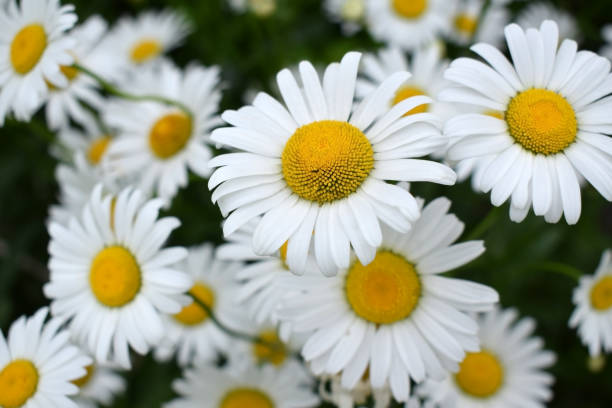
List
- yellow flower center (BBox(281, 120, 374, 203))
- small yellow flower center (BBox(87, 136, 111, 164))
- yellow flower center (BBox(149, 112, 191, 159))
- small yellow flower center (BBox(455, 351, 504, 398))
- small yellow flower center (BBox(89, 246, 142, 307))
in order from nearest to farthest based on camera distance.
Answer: yellow flower center (BBox(281, 120, 374, 203)) < small yellow flower center (BBox(89, 246, 142, 307)) < small yellow flower center (BBox(455, 351, 504, 398)) < yellow flower center (BBox(149, 112, 191, 159)) < small yellow flower center (BBox(87, 136, 111, 164))


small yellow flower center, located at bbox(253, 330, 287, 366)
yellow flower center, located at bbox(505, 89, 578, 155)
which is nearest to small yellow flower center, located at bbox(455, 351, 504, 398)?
small yellow flower center, located at bbox(253, 330, 287, 366)

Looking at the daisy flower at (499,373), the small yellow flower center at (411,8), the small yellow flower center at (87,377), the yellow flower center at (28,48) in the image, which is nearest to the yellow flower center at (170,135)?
the yellow flower center at (28,48)

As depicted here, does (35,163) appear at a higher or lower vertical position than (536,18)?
lower

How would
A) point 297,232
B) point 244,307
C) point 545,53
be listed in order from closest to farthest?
point 297,232 → point 545,53 → point 244,307

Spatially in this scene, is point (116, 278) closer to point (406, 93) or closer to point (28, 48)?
point (28, 48)

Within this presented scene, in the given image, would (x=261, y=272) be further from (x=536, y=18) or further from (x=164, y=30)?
(x=536, y=18)

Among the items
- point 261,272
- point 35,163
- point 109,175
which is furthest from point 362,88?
point 35,163

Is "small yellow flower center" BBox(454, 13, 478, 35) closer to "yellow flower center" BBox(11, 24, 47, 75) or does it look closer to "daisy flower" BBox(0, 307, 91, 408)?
"yellow flower center" BBox(11, 24, 47, 75)
